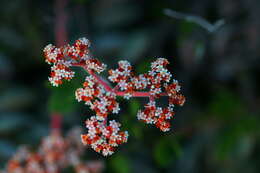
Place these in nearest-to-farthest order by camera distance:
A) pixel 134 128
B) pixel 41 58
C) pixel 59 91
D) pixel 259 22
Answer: pixel 134 128, pixel 59 91, pixel 259 22, pixel 41 58

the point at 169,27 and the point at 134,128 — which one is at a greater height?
the point at 169,27

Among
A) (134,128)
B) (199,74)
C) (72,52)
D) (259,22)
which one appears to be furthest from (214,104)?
(72,52)

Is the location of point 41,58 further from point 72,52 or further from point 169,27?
point 72,52

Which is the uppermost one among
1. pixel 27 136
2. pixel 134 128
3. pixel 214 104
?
pixel 214 104

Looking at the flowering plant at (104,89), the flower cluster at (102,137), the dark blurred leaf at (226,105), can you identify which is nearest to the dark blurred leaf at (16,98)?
the dark blurred leaf at (226,105)

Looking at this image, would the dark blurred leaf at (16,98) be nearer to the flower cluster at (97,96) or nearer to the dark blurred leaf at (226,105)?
the dark blurred leaf at (226,105)

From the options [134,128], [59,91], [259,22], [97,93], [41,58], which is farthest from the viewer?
[41,58]

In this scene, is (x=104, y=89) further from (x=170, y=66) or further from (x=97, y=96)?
(x=170, y=66)

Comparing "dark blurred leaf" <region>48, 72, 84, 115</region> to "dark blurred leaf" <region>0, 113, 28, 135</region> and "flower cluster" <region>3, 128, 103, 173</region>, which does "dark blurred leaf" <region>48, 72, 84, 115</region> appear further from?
"dark blurred leaf" <region>0, 113, 28, 135</region>
